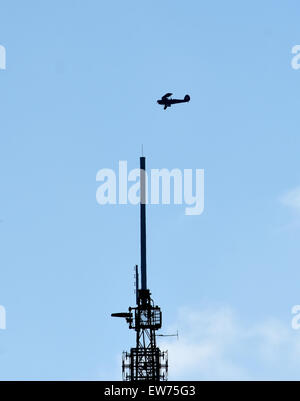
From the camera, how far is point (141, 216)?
10481 cm

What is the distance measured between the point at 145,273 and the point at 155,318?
5235 mm

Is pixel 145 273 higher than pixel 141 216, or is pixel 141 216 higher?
pixel 141 216
